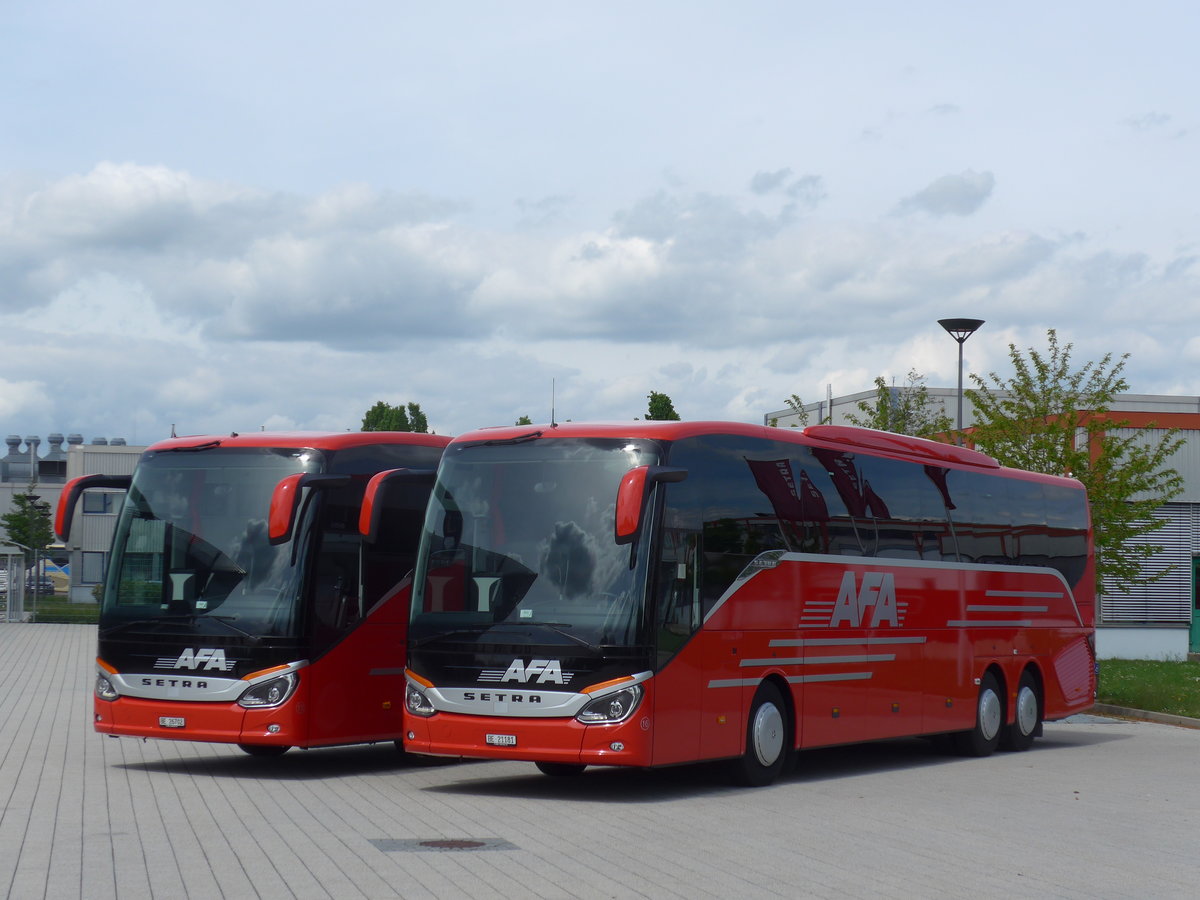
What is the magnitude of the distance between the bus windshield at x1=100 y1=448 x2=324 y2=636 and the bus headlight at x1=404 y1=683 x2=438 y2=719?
4.12ft

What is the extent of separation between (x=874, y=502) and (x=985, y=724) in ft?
13.2

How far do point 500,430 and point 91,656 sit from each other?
2312 cm

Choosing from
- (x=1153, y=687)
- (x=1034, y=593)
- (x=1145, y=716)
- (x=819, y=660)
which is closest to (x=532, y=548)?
(x=819, y=660)

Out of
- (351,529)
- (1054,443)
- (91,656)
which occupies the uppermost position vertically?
(1054,443)

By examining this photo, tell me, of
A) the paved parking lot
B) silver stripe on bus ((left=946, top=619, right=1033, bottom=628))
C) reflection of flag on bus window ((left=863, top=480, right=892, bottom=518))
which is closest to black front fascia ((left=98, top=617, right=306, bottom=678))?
the paved parking lot

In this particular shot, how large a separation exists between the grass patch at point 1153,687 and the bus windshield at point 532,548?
14489mm

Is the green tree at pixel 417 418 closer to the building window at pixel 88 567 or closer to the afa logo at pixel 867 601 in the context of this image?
the building window at pixel 88 567

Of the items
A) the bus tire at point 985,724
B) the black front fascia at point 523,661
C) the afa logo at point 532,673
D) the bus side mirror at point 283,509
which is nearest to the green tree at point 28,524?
the bus tire at point 985,724

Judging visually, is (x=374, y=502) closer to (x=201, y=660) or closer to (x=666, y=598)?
(x=201, y=660)

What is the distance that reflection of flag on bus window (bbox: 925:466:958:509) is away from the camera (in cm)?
1884

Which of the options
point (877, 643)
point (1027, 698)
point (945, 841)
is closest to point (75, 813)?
point (945, 841)

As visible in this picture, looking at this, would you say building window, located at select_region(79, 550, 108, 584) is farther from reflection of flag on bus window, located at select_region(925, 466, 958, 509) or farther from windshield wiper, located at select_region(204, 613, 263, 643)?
windshield wiper, located at select_region(204, 613, 263, 643)

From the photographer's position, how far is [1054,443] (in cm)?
2903

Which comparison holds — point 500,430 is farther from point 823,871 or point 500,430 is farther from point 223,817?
point 823,871
